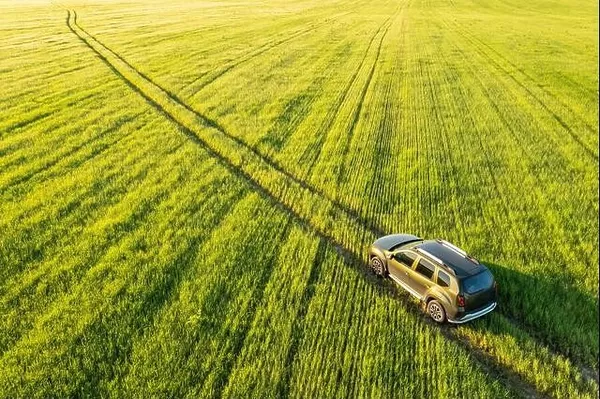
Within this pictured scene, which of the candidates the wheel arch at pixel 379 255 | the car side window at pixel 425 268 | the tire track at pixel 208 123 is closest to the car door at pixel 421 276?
the car side window at pixel 425 268

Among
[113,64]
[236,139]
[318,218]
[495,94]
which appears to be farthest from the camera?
[113,64]

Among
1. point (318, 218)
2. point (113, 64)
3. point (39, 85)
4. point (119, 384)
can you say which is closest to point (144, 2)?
point (113, 64)

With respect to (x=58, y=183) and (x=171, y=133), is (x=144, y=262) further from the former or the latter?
(x=171, y=133)

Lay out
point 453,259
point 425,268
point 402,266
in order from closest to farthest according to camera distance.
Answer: point 453,259
point 425,268
point 402,266

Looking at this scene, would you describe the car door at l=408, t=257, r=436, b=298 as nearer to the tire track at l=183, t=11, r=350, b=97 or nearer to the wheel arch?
the wheel arch

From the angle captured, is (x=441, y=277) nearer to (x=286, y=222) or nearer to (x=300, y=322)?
(x=300, y=322)

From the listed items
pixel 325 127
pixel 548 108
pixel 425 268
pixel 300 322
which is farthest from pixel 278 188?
A: pixel 548 108
